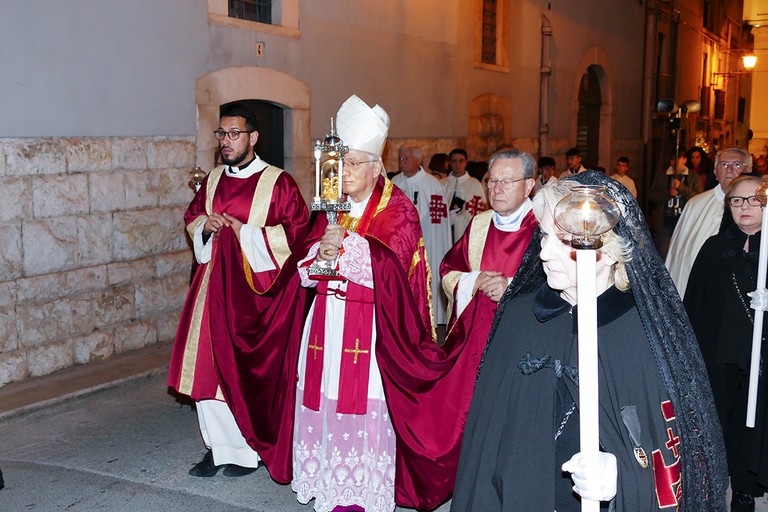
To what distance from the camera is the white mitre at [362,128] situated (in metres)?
4.47

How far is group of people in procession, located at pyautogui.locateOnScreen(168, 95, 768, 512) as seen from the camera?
7.82 ft

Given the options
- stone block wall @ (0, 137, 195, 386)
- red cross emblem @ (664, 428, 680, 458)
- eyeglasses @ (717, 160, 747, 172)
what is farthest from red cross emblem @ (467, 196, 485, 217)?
red cross emblem @ (664, 428, 680, 458)

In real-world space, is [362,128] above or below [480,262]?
above

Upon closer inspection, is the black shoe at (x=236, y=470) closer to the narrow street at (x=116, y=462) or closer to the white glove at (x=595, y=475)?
the narrow street at (x=116, y=462)

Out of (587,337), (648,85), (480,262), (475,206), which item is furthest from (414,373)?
(648,85)

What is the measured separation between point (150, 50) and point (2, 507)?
4582mm

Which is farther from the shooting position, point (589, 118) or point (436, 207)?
point (589, 118)

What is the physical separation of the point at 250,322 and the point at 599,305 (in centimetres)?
294

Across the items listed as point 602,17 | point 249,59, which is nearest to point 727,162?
point 249,59

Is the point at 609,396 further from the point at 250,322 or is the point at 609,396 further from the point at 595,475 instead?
the point at 250,322

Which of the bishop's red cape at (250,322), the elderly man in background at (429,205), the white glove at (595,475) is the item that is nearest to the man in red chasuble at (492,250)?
the bishop's red cape at (250,322)

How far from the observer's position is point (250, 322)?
5012mm

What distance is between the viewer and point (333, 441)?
441 cm

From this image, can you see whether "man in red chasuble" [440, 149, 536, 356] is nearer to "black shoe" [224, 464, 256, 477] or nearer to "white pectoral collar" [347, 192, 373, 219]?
"white pectoral collar" [347, 192, 373, 219]
